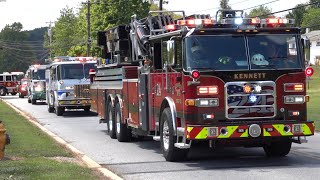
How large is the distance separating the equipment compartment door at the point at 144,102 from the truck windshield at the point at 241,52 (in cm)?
249

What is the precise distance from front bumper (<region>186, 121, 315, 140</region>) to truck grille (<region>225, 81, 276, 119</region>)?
0.24 metres

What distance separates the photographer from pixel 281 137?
11.2 metres

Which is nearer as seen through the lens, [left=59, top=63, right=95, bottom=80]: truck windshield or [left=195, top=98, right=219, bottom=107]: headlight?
[left=195, top=98, right=219, bottom=107]: headlight

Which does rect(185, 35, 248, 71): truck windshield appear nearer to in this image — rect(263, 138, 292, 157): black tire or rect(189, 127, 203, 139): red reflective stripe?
rect(189, 127, 203, 139): red reflective stripe

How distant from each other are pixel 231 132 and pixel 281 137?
101 cm

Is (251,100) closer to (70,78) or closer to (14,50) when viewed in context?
(70,78)

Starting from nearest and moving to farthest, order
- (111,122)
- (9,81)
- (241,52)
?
(241,52), (111,122), (9,81)

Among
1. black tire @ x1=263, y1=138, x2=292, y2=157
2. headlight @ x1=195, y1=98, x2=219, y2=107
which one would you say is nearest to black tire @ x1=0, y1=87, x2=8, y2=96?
black tire @ x1=263, y1=138, x2=292, y2=157

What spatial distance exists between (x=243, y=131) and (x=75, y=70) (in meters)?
17.9

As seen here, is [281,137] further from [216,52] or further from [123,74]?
[123,74]

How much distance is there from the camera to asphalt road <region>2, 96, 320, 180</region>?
10.3m

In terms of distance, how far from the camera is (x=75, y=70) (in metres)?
28.0

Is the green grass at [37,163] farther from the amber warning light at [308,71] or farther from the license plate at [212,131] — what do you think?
the amber warning light at [308,71]

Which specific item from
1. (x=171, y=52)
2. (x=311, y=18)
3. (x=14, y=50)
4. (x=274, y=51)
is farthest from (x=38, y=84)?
(x=14, y=50)
